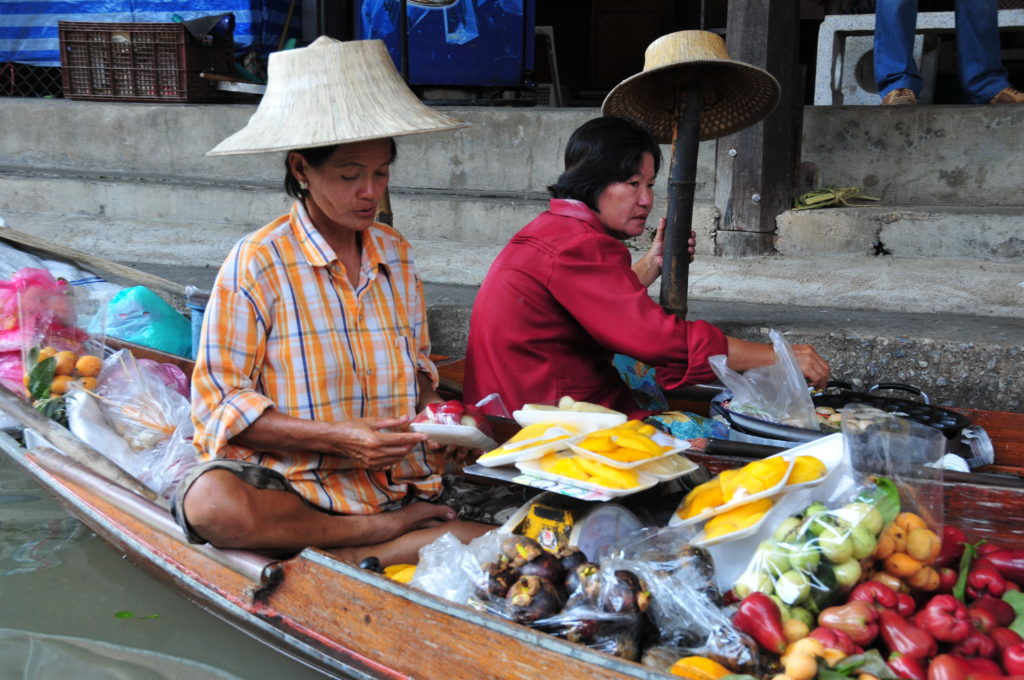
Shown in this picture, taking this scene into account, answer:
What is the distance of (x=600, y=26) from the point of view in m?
8.16

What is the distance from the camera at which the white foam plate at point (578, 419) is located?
2191 millimetres

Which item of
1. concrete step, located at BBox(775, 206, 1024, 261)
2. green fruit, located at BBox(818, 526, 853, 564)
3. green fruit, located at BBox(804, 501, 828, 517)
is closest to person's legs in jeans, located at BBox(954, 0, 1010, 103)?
concrete step, located at BBox(775, 206, 1024, 261)

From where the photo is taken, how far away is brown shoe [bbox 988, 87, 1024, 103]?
4.29 meters

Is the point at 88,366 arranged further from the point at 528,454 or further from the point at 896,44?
the point at 896,44

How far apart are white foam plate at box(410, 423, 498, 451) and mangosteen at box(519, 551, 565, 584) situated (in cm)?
38

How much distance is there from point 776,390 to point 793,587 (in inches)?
40.2

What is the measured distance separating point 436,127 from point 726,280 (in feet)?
7.00

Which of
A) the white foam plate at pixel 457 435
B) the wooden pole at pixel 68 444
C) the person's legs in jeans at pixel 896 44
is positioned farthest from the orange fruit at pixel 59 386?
the person's legs in jeans at pixel 896 44

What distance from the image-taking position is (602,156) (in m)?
2.63

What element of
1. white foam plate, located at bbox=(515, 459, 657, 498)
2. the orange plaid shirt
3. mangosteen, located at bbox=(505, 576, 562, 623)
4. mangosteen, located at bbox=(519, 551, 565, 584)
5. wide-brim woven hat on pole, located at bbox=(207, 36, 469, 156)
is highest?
wide-brim woven hat on pole, located at bbox=(207, 36, 469, 156)

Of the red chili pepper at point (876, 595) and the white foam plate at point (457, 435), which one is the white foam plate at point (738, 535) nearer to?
the red chili pepper at point (876, 595)

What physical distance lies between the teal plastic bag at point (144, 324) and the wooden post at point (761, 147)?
90.0 inches

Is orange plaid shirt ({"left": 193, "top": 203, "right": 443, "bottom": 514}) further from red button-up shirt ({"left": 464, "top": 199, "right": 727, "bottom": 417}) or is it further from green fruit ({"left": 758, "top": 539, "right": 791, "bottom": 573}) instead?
green fruit ({"left": 758, "top": 539, "right": 791, "bottom": 573})

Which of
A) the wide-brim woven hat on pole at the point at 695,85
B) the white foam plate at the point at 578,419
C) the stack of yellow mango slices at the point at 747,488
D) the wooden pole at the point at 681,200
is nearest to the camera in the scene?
the stack of yellow mango slices at the point at 747,488
